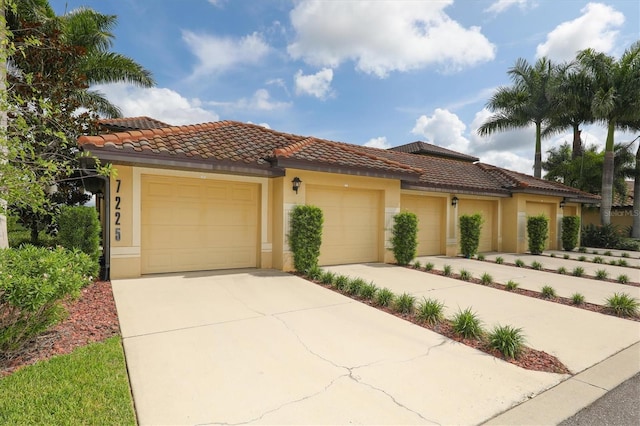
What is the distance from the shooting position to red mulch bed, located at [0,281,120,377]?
11.9 feet

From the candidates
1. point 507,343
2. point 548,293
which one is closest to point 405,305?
point 507,343

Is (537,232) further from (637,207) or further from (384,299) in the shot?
(637,207)

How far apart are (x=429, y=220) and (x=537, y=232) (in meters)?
5.62

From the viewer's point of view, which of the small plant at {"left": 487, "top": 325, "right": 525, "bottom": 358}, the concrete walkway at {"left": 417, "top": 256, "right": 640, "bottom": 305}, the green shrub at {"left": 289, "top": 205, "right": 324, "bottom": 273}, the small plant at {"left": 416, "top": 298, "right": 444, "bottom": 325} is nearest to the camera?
the small plant at {"left": 487, "top": 325, "right": 525, "bottom": 358}

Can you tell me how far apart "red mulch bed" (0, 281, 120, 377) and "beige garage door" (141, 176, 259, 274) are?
2.34 metres

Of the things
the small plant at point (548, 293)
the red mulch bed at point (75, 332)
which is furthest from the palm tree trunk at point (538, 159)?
the red mulch bed at point (75, 332)

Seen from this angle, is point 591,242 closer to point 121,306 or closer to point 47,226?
point 121,306

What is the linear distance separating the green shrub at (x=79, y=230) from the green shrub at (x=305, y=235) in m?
4.90

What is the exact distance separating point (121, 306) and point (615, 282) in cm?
1272

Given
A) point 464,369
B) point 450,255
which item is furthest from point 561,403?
point 450,255

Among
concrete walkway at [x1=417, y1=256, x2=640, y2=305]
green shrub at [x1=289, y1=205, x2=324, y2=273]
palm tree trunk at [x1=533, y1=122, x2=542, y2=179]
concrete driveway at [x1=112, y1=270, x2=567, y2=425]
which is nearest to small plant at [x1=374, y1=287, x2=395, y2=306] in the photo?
concrete driveway at [x1=112, y1=270, x2=567, y2=425]

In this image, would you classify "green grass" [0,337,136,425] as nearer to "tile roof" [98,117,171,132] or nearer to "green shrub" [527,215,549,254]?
"tile roof" [98,117,171,132]

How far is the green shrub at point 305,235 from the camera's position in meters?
8.86

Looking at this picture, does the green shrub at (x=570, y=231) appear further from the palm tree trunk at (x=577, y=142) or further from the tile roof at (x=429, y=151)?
the palm tree trunk at (x=577, y=142)
